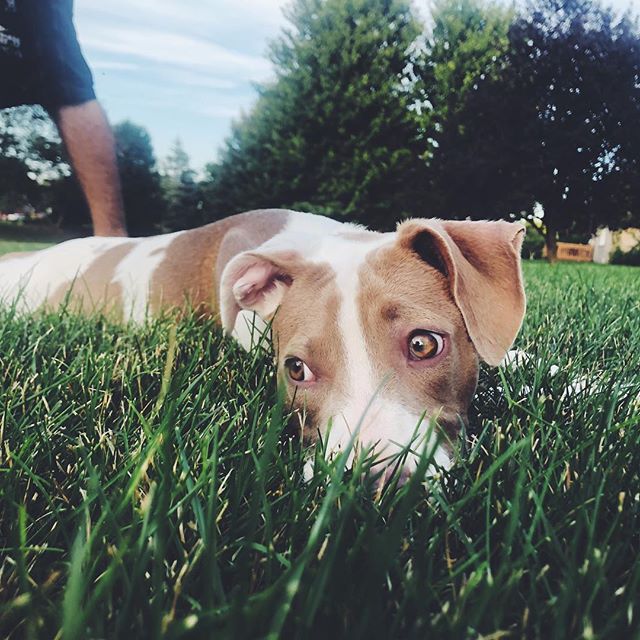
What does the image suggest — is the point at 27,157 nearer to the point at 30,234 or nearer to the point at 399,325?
the point at 30,234

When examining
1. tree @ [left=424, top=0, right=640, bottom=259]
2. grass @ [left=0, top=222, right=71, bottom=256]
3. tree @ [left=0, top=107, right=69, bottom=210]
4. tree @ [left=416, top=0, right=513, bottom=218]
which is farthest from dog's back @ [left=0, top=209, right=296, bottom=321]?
tree @ [left=416, top=0, right=513, bottom=218]

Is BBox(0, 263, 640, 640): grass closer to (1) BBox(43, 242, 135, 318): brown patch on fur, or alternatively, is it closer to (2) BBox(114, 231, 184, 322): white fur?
(2) BBox(114, 231, 184, 322): white fur

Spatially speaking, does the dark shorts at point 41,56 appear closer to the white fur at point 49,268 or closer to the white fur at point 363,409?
the white fur at point 49,268

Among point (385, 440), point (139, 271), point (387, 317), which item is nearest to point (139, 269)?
point (139, 271)

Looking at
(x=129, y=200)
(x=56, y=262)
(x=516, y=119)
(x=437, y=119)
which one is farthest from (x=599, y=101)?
(x=56, y=262)

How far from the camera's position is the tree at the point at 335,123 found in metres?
28.1

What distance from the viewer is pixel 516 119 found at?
2786 centimetres

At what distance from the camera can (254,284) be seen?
306 centimetres

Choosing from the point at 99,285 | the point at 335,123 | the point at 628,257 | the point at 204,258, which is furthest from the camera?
the point at 628,257

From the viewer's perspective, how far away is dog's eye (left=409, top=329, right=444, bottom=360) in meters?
2.34

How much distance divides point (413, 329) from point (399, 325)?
51 millimetres

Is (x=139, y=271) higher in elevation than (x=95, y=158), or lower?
lower

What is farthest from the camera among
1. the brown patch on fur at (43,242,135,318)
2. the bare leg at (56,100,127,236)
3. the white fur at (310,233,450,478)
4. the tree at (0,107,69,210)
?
the tree at (0,107,69,210)

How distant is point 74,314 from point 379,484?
2.68 m
